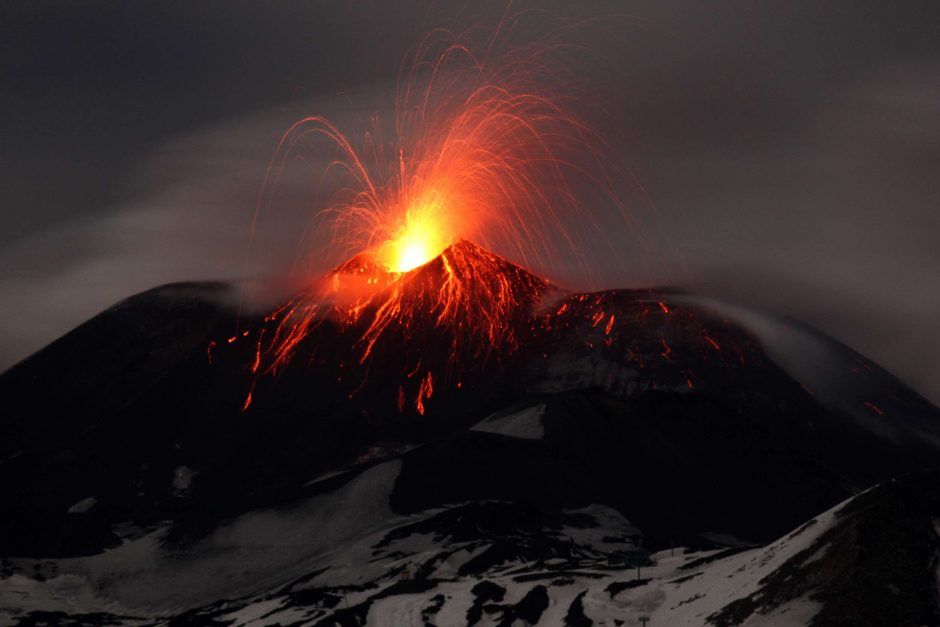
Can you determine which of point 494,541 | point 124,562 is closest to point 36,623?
point 124,562

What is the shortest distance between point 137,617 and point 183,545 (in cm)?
3068

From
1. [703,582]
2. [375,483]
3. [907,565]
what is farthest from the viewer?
[375,483]

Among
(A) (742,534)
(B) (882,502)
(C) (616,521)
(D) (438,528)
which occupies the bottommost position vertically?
(A) (742,534)

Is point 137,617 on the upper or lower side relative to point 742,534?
upper

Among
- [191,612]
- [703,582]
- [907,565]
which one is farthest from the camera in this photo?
[191,612]

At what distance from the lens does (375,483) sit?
7530 inches

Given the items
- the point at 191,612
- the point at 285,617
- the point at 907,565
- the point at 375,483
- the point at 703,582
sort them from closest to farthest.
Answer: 1. the point at 907,565
2. the point at 703,582
3. the point at 285,617
4. the point at 191,612
5. the point at 375,483

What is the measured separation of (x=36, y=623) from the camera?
148000mm

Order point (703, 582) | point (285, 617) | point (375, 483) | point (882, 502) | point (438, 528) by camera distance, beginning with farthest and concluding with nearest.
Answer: point (375, 483)
point (438, 528)
point (285, 617)
point (703, 582)
point (882, 502)

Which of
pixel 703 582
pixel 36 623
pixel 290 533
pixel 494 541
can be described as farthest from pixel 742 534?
pixel 36 623

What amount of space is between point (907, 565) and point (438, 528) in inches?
3944

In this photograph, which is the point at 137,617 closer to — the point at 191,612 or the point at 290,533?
the point at 191,612

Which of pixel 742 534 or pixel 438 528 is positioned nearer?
pixel 438 528

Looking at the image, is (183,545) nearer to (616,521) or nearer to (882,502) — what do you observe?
(616,521)
